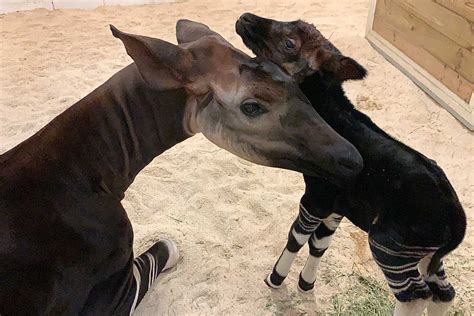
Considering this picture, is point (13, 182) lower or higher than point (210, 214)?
higher

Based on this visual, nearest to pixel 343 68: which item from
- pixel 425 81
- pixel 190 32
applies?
pixel 190 32

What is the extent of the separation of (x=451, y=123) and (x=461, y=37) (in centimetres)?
48

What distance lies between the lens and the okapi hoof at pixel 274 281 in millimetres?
2010

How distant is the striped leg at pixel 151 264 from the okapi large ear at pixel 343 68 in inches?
36.9

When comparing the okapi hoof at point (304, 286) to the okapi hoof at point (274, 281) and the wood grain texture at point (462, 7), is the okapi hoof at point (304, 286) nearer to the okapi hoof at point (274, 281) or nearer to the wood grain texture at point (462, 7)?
the okapi hoof at point (274, 281)

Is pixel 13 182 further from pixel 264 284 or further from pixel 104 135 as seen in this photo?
pixel 264 284

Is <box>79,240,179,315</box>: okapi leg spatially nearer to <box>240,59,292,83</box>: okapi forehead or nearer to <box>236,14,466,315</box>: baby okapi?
<box>236,14,466,315</box>: baby okapi

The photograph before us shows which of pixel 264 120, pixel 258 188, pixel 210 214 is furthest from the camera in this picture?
pixel 258 188

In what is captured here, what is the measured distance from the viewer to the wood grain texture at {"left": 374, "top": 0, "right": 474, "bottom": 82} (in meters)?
3.04

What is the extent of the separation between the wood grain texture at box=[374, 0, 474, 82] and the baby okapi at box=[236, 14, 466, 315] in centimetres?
177

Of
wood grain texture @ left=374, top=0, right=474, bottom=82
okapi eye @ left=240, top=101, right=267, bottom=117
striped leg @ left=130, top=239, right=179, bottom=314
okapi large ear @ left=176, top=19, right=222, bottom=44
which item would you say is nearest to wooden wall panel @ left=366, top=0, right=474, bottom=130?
wood grain texture @ left=374, top=0, right=474, bottom=82

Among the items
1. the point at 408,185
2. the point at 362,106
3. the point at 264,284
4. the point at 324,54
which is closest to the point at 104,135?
the point at 324,54

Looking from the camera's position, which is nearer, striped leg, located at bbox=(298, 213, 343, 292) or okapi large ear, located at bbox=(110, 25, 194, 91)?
okapi large ear, located at bbox=(110, 25, 194, 91)

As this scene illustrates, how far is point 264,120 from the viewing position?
1321mm
